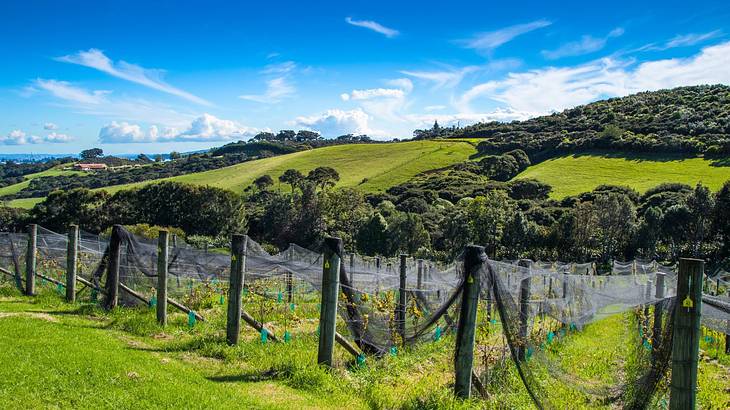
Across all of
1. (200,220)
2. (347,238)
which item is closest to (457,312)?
(347,238)

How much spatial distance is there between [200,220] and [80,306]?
49.1 meters

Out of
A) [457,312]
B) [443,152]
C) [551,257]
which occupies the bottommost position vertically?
[551,257]

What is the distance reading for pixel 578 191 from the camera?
62.0 metres

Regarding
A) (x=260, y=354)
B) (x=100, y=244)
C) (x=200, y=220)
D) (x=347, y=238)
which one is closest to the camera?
(x=260, y=354)

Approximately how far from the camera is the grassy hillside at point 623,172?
59.7 meters

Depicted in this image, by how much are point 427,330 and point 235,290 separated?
3222 millimetres

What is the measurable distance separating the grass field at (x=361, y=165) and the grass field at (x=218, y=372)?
68.7m

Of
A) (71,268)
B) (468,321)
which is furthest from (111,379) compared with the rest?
(71,268)

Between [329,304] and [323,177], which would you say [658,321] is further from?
[323,177]

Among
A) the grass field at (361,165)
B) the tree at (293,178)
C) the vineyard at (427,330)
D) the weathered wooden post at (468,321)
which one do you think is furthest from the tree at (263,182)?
the weathered wooden post at (468,321)

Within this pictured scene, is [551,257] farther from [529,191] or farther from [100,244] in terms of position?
[100,244]

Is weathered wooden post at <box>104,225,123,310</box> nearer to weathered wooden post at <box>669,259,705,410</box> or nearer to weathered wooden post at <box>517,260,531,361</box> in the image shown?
weathered wooden post at <box>517,260,531,361</box>

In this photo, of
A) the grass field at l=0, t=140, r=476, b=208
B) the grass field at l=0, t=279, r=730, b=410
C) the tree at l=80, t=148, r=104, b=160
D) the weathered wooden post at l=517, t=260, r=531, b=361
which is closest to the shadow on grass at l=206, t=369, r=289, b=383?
the grass field at l=0, t=279, r=730, b=410

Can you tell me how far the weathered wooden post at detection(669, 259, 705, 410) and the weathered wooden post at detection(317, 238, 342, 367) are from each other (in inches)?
163
